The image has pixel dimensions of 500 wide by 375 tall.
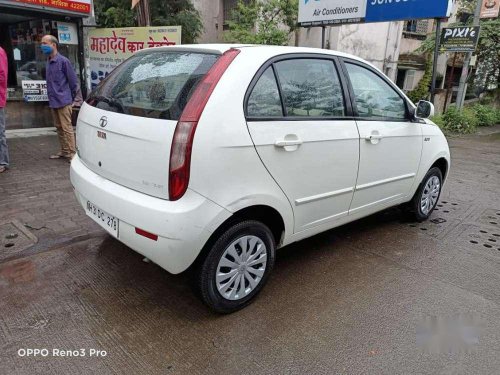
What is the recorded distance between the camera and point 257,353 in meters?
2.41

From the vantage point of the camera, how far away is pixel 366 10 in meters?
9.02

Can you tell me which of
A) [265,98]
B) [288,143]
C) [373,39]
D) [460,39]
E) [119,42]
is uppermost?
[373,39]

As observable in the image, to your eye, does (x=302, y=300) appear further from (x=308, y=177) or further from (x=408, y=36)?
(x=408, y=36)

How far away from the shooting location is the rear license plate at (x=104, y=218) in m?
2.64

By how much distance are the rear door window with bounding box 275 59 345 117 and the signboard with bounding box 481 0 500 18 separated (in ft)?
38.5

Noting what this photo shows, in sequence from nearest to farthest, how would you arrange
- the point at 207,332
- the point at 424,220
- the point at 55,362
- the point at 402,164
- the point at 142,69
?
the point at 55,362 < the point at 207,332 < the point at 142,69 < the point at 402,164 < the point at 424,220

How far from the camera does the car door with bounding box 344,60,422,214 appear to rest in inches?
133

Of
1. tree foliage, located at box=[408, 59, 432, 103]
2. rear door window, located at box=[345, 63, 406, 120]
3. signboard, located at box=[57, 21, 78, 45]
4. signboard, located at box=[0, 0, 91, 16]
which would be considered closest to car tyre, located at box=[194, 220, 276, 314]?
rear door window, located at box=[345, 63, 406, 120]

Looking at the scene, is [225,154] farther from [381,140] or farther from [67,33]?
[67,33]

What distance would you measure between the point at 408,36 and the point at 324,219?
19.0 m

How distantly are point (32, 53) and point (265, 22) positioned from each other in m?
7.06

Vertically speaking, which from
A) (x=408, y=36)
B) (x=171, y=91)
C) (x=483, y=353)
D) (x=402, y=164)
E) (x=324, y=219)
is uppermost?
(x=408, y=36)

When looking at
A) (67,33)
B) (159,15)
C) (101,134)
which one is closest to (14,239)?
(101,134)

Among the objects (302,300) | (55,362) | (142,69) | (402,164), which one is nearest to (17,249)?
(55,362)
